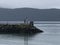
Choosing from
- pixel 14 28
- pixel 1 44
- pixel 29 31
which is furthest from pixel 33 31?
pixel 1 44

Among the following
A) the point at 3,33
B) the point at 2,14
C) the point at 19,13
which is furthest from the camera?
the point at 19,13

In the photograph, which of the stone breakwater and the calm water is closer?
the calm water

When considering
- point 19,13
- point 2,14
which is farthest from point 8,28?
point 19,13

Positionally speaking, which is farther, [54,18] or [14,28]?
[54,18]

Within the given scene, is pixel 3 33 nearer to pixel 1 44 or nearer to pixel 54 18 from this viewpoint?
pixel 1 44

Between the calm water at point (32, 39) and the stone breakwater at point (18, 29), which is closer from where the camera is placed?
the calm water at point (32, 39)

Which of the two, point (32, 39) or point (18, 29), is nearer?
point (32, 39)

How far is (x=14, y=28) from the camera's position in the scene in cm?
2297

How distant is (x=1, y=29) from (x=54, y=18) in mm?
36933

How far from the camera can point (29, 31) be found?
76.2ft

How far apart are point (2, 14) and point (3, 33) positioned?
3112 cm

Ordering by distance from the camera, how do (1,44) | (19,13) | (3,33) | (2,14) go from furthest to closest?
(19,13) < (2,14) < (3,33) < (1,44)

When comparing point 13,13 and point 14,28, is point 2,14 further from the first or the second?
point 14,28

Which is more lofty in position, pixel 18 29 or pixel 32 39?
pixel 18 29
